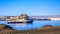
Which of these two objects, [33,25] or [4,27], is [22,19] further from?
[4,27]

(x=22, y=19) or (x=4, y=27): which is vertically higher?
(x=22, y=19)

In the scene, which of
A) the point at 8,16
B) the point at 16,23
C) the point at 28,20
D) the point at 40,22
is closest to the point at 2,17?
the point at 8,16

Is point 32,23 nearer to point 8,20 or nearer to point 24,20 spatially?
point 24,20

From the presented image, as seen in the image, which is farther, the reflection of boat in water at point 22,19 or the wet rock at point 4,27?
the reflection of boat in water at point 22,19

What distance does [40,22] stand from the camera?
156 inches

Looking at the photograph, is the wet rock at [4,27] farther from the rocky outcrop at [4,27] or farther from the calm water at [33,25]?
the calm water at [33,25]

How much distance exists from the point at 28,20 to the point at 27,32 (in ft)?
3.72

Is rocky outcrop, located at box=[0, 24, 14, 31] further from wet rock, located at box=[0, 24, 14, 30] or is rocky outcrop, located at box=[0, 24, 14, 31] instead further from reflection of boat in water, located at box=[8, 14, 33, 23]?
reflection of boat in water, located at box=[8, 14, 33, 23]

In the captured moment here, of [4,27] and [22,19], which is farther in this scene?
[22,19]

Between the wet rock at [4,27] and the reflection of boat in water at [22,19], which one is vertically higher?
the reflection of boat in water at [22,19]

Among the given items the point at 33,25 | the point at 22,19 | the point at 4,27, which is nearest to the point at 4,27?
the point at 4,27

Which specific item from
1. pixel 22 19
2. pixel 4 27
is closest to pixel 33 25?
pixel 22 19

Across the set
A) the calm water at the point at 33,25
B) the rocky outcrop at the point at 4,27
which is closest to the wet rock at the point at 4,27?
the rocky outcrop at the point at 4,27

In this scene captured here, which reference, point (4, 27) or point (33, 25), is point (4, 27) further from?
point (33, 25)
